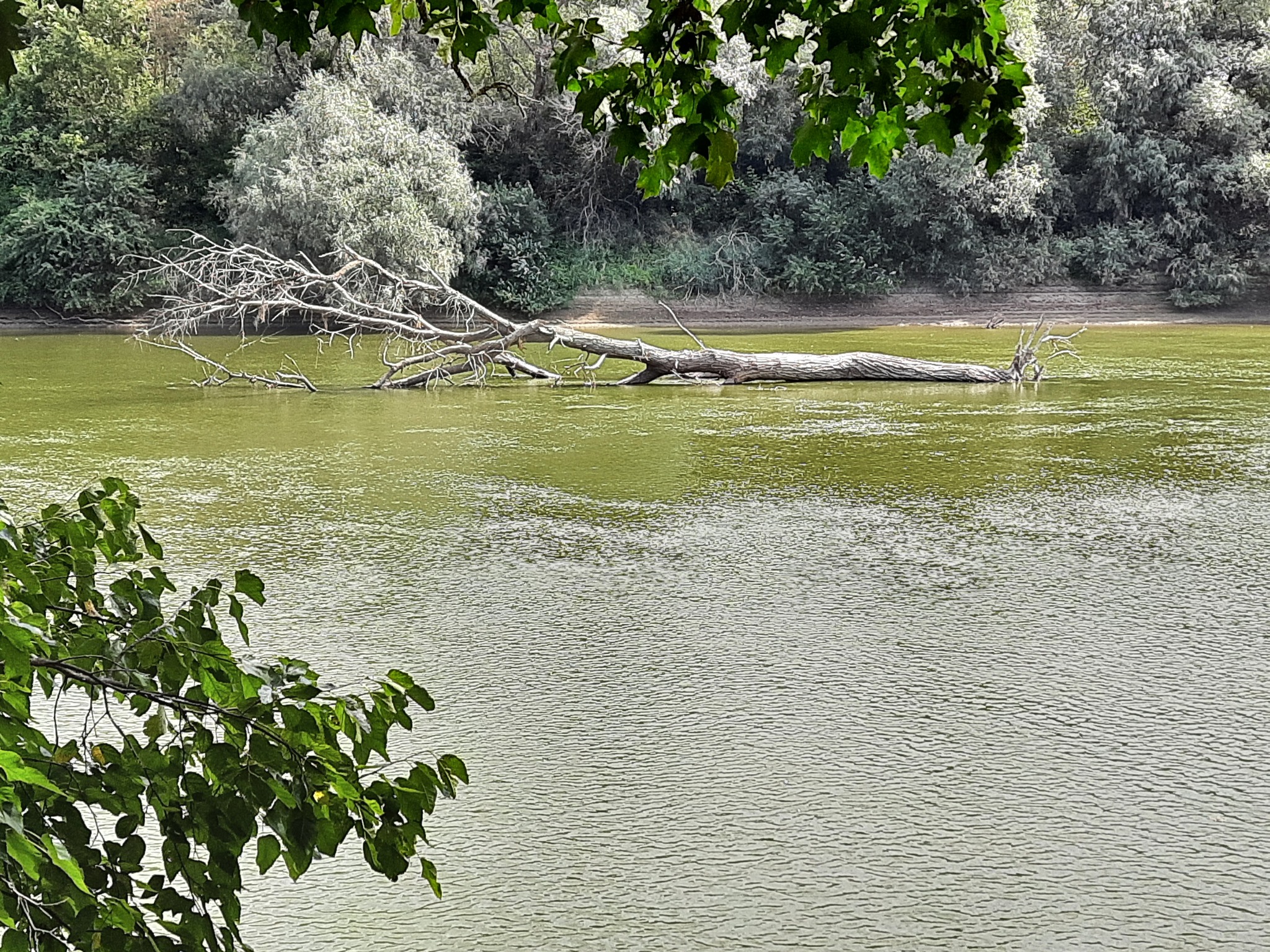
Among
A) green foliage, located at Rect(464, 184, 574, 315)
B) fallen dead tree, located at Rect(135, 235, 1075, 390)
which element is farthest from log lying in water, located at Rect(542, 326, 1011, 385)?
green foliage, located at Rect(464, 184, 574, 315)

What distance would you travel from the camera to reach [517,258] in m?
26.3

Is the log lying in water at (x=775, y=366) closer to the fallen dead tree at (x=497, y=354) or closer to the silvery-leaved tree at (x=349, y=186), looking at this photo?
the fallen dead tree at (x=497, y=354)

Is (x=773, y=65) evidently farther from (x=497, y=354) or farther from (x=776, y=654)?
(x=497, y=354)

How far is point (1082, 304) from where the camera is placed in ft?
85.0

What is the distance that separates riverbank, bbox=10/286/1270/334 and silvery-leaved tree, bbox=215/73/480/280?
3.77 meters

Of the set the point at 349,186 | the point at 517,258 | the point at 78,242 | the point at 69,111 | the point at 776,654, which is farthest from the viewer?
the point at 69,111

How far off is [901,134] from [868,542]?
4.07 m

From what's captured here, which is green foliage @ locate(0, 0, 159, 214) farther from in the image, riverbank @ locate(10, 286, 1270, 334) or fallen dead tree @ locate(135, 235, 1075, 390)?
fallen dead tree @ locate(135, 235, 1075, 390)

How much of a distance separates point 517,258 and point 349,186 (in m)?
5.58

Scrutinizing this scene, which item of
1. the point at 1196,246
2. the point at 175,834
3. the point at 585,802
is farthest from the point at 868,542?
the point at 1196,246

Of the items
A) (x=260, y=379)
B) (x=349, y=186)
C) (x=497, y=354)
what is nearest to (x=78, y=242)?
(x=349, y=186)

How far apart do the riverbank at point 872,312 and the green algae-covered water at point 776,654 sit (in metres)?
15.8

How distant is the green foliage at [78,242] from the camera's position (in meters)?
25.1

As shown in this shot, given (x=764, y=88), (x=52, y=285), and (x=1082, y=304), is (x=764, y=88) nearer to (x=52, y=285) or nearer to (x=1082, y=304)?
(x=1082, y=304)
